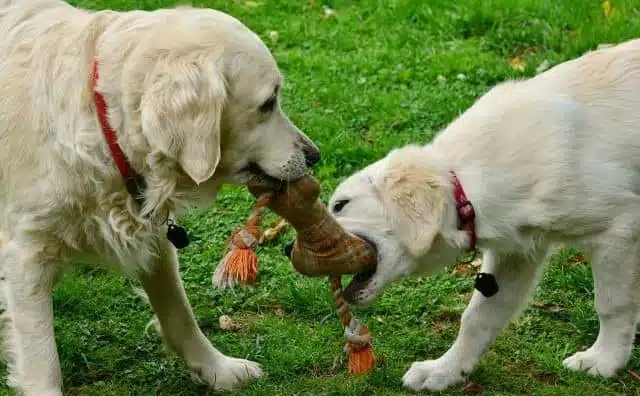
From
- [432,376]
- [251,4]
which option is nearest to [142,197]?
[432,376]

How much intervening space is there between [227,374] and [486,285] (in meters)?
1.11

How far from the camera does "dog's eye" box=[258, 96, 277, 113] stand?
3.61 metres

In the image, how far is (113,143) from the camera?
3.52 meters

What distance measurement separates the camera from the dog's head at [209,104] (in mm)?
3346

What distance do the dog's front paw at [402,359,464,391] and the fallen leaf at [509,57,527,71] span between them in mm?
2994

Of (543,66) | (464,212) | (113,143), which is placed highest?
(113,143)

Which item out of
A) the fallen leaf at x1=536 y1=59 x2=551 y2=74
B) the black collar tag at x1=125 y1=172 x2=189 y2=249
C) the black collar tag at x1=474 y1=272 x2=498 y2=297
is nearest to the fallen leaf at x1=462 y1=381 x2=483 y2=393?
the black collar tag at x1=474 y1=272 x2=498 y2=297

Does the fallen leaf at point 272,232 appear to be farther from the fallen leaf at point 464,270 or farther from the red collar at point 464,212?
the red collar at point 464,212

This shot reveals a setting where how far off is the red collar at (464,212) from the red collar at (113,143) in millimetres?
1219

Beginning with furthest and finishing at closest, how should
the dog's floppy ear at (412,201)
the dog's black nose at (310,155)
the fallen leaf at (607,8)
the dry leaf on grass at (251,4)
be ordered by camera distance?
the dry leaf on grass at (251,4)
the fallen leaf at (607,8)
the dog's floppy ear at (412,201)
the dog's black nose at (310,155)

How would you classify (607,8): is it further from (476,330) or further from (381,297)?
(476,330)

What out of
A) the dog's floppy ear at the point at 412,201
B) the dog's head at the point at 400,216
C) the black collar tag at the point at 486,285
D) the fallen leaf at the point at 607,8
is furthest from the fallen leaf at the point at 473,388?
the fallen leaf at the point at 607,8

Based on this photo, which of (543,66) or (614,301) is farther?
(543,66)

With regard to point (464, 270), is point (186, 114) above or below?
above
